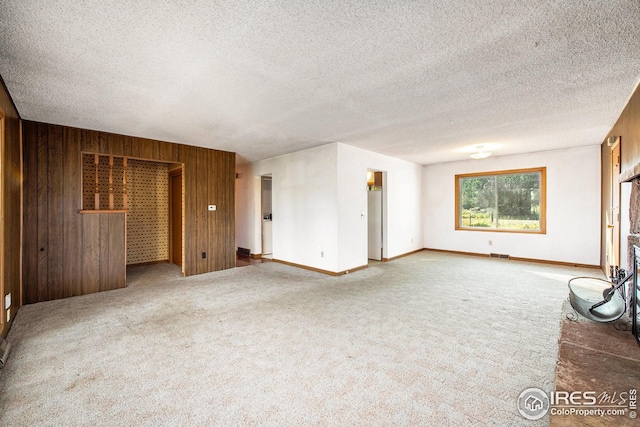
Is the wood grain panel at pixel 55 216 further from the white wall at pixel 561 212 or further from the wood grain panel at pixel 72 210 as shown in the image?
the white wall at pixel 561 212

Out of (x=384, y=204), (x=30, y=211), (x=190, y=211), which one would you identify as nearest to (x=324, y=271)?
(x=384, y=204)

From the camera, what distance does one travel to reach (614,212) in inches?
165

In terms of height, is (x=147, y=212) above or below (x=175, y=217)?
above

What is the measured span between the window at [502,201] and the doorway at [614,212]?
1570mm

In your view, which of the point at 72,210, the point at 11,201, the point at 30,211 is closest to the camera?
the point at 11,201

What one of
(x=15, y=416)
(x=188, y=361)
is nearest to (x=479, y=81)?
(x=188, y=361)

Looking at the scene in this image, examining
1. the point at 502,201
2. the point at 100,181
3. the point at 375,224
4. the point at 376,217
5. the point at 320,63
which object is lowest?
the point at 375,224

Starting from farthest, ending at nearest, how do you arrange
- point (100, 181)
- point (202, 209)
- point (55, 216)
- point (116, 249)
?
point (202, 209) → point (100, 181) → point (116, 249) → point (55, 216)

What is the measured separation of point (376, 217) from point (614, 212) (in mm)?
3991

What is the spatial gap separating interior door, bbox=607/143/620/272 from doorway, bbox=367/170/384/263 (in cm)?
380

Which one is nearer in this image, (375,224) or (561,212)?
(561,212)

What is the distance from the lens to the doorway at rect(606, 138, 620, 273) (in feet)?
12.7

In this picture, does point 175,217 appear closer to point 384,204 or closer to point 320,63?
point 384,204

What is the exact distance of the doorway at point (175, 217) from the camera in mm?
6105
